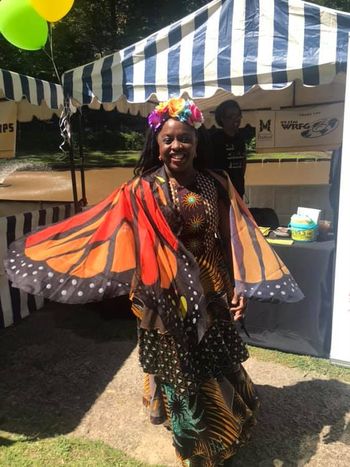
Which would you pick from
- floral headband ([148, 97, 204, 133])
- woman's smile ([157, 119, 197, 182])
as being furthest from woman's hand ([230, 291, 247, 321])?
floral headband ([148, 97, 204, 133])

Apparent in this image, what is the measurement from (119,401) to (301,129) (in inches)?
237

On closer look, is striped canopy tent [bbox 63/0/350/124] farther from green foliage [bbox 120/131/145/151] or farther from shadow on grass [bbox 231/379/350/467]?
green foliage [bbox 120/131/145/151]

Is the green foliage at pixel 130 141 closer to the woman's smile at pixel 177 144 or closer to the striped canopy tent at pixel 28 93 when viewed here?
the striped canopy tent at pixel 28 93

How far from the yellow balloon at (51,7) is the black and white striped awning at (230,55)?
1.70 ft

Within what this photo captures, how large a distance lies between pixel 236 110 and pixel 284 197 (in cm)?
362

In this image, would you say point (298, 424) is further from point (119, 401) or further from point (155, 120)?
point (155, 120)

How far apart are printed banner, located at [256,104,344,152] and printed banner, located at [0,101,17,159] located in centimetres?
418

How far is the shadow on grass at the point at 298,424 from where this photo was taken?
251cm

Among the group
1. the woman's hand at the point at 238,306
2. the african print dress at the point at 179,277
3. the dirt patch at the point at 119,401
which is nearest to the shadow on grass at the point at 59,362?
the dirt patch at the point at 119,401

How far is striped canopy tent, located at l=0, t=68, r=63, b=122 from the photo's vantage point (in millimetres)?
4484

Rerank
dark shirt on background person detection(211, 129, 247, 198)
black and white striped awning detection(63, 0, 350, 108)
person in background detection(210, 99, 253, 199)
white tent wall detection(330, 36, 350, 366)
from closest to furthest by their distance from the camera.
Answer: white tent wall detection(330, 36, 350, 366)
black and white striped awning detection(63, 0, 350, 108)
person in background detection(210, 99, 253, 199)
dark shirt on background person detection(211, 129, 247, 198)

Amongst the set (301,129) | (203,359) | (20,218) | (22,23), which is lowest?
(203,359)

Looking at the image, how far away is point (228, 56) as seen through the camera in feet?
11.8

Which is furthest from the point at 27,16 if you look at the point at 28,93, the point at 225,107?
the point at 225,107
